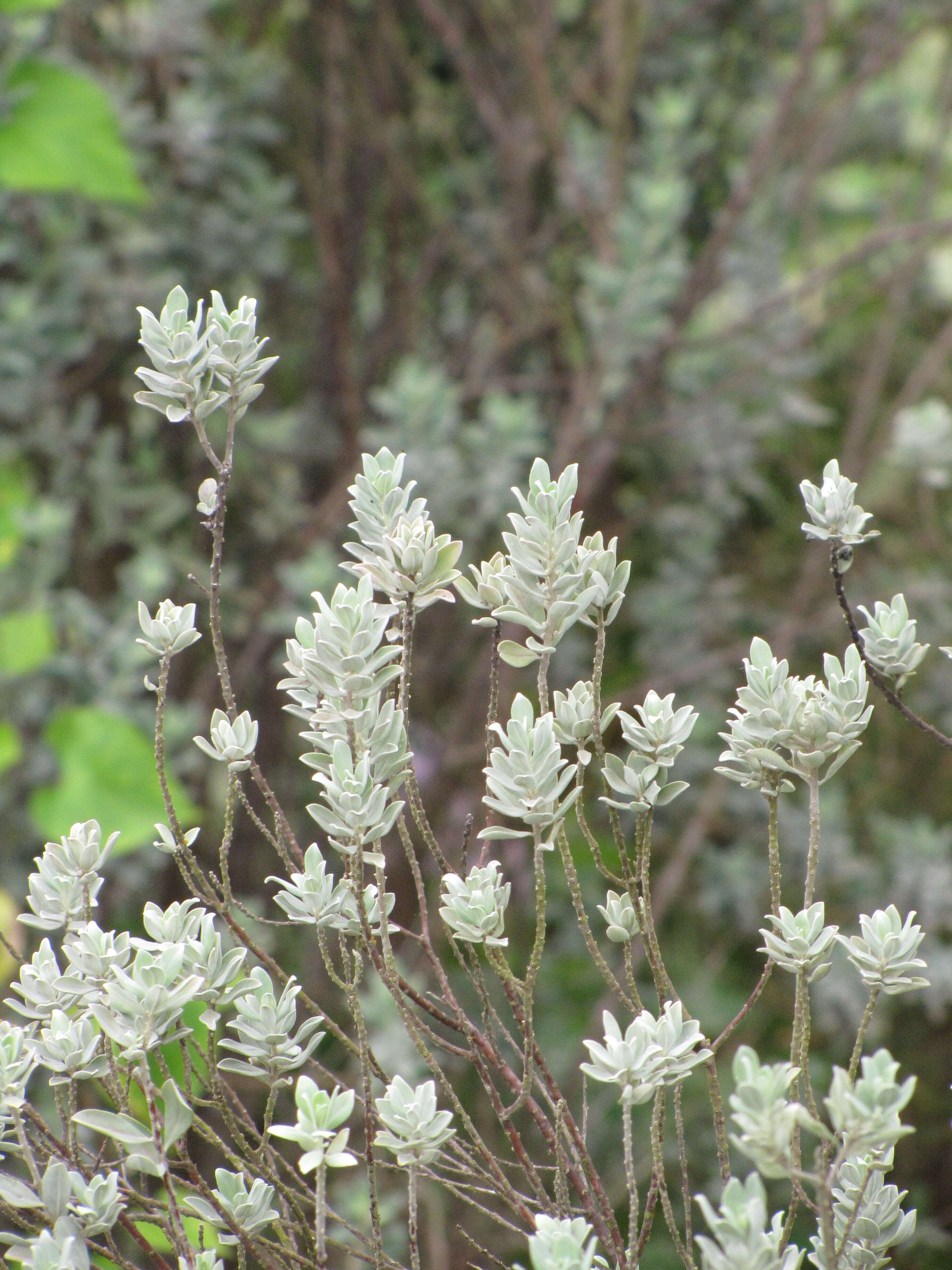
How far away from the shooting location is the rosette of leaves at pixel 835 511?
2.02 ft

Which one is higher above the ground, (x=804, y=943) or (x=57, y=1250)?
(x=804, y=943)

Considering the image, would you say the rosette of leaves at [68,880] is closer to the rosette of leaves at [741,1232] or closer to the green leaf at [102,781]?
the rosette of leaves at [741,1232]

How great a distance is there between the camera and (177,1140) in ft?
1.94

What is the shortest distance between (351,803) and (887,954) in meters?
0.28

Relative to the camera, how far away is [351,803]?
539 mm

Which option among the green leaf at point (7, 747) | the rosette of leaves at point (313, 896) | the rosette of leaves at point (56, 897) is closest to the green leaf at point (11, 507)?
the green leaf at point (7, 747)

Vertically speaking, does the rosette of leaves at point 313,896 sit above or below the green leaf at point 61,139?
below

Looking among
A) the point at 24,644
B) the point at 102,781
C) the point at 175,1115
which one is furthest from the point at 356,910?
the point at 24,644

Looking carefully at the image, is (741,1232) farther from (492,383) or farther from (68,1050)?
(492,383)

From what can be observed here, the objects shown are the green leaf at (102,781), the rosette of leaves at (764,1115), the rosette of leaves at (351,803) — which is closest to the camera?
the rosette of leaves at (764,1115)

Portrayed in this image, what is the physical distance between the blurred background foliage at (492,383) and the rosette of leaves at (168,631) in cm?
97

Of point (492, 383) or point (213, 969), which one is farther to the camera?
point (492, 383)

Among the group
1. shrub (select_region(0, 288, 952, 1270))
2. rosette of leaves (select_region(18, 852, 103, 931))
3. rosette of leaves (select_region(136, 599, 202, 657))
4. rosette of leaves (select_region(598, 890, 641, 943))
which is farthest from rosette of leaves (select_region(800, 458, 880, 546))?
rosette of leaves (select_region(18, 852, 103, 931))

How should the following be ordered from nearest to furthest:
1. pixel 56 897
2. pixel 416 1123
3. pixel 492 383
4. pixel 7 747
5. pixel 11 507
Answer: pixel 416 1123 → pixel 56 897 → pixel 7 747 → pixel 11 507 → pixel 492 383
